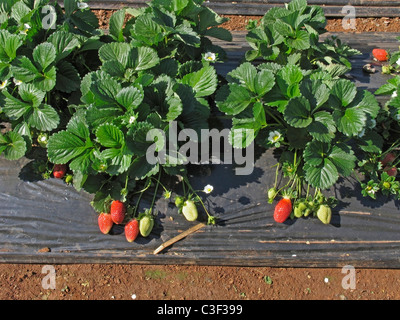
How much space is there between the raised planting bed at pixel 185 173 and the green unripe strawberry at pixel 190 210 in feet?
0.06

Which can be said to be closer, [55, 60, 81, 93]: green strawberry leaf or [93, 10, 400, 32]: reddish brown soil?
[55, 60, 81, 93]: green strawberry leaf

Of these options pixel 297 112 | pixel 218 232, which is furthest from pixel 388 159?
pixel 218 232

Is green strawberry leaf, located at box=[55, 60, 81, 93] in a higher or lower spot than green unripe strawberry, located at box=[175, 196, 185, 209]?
higher

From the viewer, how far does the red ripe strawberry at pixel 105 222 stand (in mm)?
2062

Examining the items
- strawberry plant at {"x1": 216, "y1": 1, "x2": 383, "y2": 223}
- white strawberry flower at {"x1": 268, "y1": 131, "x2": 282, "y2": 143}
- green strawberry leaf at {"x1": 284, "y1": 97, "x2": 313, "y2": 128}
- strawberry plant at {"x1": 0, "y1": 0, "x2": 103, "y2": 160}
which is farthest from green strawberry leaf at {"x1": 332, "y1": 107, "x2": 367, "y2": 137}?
strawberry plant at {"x1": 0, "y1": 0, "x2": 103, "y2": 160}

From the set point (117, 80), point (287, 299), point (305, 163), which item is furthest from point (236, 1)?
point (287, 299)

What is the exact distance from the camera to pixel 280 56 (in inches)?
97.7

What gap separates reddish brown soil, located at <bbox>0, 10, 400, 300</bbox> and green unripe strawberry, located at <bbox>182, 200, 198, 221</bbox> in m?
0.25

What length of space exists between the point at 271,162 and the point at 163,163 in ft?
2.03

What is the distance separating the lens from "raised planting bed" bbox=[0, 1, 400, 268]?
202 cm

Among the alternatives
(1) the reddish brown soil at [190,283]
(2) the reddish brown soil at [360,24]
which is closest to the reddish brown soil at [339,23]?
(2) the reddish brown soil at [360,24]

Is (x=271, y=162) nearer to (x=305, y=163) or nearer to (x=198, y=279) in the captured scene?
(x=305, y=163)

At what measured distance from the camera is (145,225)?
2.03 meters

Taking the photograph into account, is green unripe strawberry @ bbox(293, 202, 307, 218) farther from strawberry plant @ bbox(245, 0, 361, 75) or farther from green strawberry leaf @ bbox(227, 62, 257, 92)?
strawberry plant @ bbox(245, 0, 361, 75)
